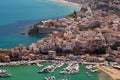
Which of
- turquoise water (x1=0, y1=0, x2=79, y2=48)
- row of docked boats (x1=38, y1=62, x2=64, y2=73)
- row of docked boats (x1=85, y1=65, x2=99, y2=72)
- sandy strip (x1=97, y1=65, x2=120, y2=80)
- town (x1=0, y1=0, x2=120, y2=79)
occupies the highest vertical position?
turquoise water (x1=0, y1=0, x2=79, y2=48)

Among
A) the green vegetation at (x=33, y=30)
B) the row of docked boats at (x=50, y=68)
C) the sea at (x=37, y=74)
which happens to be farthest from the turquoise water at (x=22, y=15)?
the row of docked boats at (x=50, y=68)

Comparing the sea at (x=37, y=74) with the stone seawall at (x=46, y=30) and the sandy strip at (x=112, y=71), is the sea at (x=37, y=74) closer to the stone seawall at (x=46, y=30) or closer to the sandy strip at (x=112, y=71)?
the sandy strip at (x=112, y=71)

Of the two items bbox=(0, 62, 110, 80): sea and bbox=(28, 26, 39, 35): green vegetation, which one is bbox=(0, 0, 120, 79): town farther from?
bbox=(0, 62, 110, 80): sea

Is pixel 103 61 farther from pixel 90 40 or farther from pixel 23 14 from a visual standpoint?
pixel 23 14

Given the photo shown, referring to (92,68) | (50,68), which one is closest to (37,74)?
(50,68)

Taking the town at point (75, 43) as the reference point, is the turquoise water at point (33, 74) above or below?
below

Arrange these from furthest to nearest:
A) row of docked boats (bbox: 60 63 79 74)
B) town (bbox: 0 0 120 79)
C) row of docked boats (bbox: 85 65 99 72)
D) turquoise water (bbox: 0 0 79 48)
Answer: turquoise water (bbox: 0 0 79 48), town (bbox: 0 0 120 79), row of docked boats (bbox: 85 65 99 72), row of docked boats (bbox: 60 63 79 74)

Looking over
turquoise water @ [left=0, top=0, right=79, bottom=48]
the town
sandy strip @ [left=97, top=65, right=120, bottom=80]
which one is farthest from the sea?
turquoise water @ [left=0, top=0, right=79, bottom=48]

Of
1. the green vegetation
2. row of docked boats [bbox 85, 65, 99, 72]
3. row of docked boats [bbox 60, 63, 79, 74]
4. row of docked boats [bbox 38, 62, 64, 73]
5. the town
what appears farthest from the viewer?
the green vegetation
